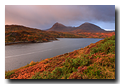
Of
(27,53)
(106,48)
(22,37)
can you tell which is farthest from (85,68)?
(22,37)

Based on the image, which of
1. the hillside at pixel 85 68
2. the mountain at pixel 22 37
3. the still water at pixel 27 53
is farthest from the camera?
the mountain at pixel 22 37

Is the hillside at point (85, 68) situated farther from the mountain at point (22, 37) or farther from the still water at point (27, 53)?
the mountain at point (22, 37)

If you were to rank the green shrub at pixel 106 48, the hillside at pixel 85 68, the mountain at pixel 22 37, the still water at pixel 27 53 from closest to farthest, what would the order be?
the hillside at pixel 85 68 → the green shrub at pixel 106 48 → the still water at pixel 27 53 → the mountain at pixel 22 37

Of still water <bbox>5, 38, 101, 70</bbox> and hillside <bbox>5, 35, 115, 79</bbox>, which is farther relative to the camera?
A: still water <bbox>5, 38, 101, 70</bbox>

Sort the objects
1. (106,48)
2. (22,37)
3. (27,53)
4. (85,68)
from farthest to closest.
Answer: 1. (22,37)
2. (27,53)
3. (106,48)
4. (85,68)

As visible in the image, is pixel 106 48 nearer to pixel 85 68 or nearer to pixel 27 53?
pixel 85 68

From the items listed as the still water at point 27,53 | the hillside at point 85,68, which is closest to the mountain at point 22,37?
the still water at point 27,53

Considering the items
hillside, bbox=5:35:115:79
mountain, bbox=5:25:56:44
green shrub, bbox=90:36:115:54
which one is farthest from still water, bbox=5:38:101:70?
mountain, bbox=5:25:56:44

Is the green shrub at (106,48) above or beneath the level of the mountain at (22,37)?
beneath

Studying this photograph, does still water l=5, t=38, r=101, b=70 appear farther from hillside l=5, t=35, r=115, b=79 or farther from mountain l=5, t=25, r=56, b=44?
mountain l=5, t=25, r=56, b=44

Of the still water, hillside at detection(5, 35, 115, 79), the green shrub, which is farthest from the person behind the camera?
the still water
